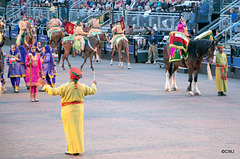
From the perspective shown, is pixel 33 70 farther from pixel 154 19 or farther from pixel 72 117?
pixel 154 19

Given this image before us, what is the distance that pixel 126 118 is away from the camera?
1391cm

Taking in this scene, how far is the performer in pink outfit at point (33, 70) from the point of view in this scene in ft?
54.9

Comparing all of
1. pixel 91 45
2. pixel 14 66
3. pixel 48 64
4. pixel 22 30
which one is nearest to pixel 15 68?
pixel 14 66

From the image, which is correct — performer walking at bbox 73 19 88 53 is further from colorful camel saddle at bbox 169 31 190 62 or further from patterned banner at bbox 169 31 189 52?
patterned banner at bbox 169 31 189 52

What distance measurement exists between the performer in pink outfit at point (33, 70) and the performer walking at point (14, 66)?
1.56 metres

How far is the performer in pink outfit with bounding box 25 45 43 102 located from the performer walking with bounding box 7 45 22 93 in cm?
156

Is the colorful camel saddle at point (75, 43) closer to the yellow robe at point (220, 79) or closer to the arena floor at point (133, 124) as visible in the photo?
the arena floor at point (133, 124)

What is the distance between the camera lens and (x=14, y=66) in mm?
19031

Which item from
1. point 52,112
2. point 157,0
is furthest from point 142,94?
point 157,0

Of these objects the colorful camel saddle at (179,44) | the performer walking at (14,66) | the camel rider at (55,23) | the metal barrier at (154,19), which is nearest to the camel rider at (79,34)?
the camel rider at (55,23)

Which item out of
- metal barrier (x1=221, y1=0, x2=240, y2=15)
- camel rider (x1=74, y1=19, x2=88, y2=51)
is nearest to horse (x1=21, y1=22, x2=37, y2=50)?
camel rider (x1=74, y1=19, x2=88, y2=51)

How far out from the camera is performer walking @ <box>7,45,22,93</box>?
18.8 m

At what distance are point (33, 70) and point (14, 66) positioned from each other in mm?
2219

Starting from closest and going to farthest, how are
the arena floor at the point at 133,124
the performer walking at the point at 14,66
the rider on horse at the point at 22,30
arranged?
1. the arena floor at the point at 133,124
2. the performer walking at the point at 14,66
3. the rider on horse at the point at 22,30
